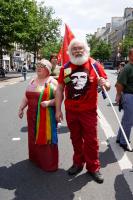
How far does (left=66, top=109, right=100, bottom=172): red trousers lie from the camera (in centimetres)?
527

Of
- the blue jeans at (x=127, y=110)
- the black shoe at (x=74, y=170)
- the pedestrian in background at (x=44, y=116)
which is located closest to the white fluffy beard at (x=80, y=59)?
the pedestrian in background at (x=44, y=116)

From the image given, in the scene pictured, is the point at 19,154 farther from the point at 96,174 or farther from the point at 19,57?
the point at 19,57

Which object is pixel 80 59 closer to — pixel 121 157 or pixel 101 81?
pixel 101 81

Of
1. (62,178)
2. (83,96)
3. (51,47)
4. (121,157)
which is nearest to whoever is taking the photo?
(83,96)

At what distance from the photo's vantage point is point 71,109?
5305 millimetres

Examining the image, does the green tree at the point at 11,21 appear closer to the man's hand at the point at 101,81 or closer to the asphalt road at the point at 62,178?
the asphalt road at the point at 62,178

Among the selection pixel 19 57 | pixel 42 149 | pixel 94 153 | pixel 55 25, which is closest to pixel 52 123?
pixel 42 149

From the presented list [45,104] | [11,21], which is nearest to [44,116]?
[45,104]

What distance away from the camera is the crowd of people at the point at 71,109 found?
5.18m

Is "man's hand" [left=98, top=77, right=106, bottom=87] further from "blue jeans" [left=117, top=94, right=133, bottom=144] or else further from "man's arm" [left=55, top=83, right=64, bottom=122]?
"blue jeans" [left=117, top=94, right=133, bottom=144]

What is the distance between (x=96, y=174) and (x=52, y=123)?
0.98 m

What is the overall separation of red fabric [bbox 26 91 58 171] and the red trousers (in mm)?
351

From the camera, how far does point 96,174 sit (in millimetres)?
5312

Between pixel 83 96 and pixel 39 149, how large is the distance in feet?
3.83
